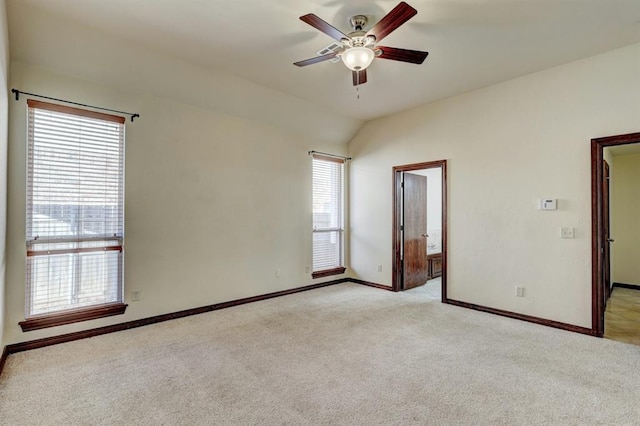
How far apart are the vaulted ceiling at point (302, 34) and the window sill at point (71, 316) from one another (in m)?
2.46

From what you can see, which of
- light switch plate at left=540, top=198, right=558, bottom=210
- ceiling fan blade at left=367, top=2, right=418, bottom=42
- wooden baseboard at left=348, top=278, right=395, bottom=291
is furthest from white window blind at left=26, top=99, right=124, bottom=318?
light switch plate at left=540, top=198, right=558, bottom=210

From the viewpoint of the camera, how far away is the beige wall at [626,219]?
5.46m

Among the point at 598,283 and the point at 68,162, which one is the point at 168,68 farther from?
the point at 598,283

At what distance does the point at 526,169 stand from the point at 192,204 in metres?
4.22

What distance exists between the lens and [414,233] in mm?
5609

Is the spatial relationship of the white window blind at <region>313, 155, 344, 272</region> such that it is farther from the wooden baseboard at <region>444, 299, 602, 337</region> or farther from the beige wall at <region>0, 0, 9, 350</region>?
the beige wall at <region>0, 0, 9, 350</region>

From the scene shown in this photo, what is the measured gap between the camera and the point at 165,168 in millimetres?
3836

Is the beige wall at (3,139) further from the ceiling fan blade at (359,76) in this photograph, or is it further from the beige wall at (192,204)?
the ceiling fan blade at (359,76)

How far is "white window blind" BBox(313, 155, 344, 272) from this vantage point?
18.4ft

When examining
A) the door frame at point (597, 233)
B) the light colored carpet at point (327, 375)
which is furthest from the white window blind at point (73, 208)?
the door frame at point (597, 233)

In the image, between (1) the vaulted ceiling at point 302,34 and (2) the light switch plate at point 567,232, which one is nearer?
(1) the vaulted ceiling at point 302,34

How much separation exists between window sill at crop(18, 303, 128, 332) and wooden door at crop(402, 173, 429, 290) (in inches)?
163

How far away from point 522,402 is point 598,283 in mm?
2013

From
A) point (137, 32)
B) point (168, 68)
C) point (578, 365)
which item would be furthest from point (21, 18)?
point (578, 365)
